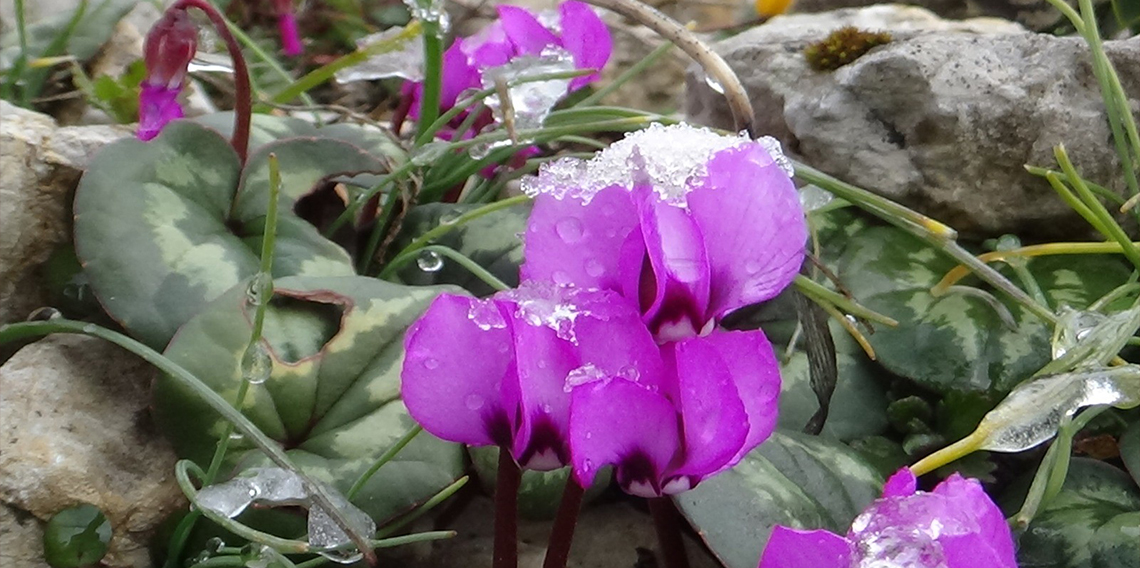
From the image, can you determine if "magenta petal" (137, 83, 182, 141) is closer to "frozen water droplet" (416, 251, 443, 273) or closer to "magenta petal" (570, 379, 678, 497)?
"frozen water droplet" (416, 251, 443, 273)

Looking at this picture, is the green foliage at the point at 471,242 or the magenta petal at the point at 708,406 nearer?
the magenta petal at the point at 708,406

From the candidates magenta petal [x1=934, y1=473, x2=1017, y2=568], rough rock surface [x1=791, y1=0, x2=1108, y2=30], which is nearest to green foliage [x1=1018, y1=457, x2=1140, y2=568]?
magenta petal [x1=934, y1=473, x2=1017, y2=568]

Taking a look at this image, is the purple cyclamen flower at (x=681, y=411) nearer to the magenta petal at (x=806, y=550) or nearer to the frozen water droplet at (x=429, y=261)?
the magenta petal at (x=806, y=550)

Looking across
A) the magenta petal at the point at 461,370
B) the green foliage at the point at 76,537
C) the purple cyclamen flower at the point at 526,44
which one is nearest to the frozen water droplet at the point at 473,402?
the magenta petal at the point at 461,370

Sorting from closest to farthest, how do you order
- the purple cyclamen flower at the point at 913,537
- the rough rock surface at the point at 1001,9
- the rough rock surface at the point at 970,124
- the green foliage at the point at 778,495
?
the purple cyclamen flower at the point at 913,537 < the green foliage at the point at 778,495 < the rough rock surface at the point at 970,124 < the rough rock surface at the point at 1001,9

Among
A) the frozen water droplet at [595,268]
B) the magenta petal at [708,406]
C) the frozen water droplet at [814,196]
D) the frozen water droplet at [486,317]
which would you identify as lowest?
the frozen water droplet at [814,196]

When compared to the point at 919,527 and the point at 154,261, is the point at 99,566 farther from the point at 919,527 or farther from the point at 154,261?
the point at 919,527
